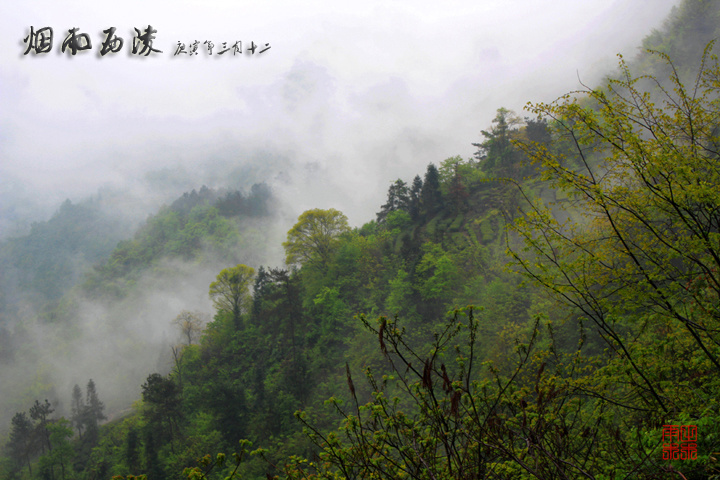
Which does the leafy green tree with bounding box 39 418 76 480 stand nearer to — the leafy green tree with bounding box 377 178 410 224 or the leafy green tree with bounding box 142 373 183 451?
the leafy green tree with bounding box 142 373 183 451

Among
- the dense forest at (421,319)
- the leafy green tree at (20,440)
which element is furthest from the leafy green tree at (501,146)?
the leafy green tree at (20,440)

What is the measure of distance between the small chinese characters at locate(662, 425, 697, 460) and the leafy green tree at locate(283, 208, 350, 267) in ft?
105

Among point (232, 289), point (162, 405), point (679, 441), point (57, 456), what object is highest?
point (232, 289)

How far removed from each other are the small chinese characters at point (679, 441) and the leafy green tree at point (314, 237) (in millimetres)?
31974

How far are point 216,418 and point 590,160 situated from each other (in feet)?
109

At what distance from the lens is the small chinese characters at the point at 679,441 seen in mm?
2158

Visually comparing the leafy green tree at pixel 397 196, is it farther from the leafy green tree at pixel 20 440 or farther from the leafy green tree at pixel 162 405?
the leafy green tree at pixel 20 440

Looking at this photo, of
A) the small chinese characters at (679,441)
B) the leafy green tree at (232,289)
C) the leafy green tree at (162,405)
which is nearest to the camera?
the small chinese characters at (679,441)

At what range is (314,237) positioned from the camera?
1361 inches

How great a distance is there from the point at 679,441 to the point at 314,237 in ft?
108

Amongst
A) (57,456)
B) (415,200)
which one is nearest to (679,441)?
(415,200)

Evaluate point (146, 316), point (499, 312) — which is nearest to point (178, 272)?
point (146, 316)

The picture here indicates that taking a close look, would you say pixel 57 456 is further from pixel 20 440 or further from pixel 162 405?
pixel 20 440

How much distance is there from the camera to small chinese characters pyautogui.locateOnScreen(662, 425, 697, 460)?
216 cm
